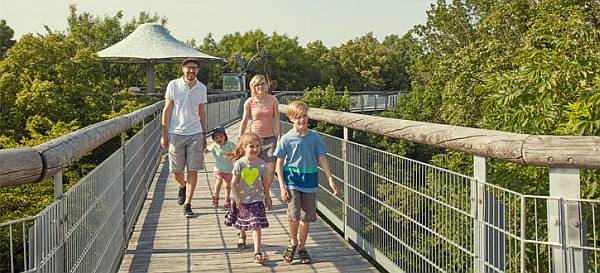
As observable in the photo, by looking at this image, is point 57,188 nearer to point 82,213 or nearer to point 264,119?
point 82,213

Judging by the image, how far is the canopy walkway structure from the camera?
259 cm

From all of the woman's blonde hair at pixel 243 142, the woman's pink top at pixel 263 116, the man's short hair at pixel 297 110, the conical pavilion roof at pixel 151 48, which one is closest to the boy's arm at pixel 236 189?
the woman's blonde hair at pixel 243 142

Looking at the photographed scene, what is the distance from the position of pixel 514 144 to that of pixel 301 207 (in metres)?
2.72

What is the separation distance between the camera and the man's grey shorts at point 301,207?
5336mm

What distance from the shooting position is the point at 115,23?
1891 inches

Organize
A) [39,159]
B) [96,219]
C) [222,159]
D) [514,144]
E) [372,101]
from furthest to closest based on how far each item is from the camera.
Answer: [372,101], [222,159], [96,219], [514,144], [39,159]

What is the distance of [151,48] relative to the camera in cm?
2944

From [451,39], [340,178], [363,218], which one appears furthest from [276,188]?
[451,39]

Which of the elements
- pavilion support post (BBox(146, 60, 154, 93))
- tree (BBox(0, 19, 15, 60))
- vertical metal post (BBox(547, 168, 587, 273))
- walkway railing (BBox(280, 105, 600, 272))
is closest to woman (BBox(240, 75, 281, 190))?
walkway railing (BBox(280, 105, 600, 272))

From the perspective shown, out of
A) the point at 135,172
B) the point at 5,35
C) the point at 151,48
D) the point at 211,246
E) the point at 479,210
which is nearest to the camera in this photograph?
the point at 479,210

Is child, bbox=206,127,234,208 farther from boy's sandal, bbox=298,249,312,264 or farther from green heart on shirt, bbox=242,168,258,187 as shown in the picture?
boy's sandal, bbox=298,249,312,264

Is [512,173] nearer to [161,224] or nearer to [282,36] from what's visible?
[161,224]

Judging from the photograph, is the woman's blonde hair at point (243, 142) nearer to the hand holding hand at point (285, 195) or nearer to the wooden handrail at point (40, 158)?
the hand holding hand at point (285, 195)

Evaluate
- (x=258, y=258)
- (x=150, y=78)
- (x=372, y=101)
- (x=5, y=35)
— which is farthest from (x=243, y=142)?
(x=5, y=35)
